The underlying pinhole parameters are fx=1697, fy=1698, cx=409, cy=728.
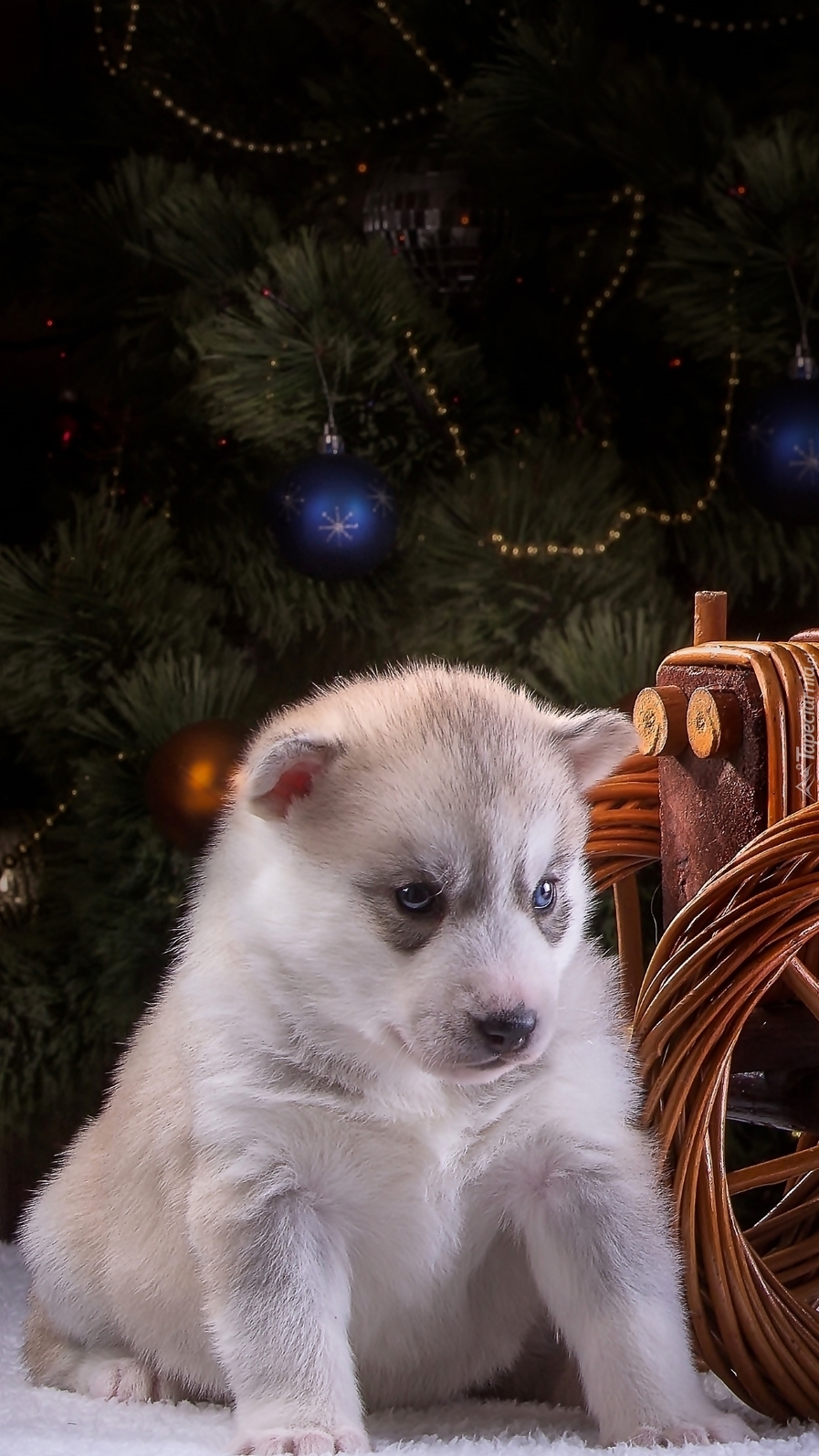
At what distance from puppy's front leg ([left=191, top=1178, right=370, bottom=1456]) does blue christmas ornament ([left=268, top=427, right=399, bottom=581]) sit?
2.54 ft

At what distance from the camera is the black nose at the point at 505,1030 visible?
1.11m

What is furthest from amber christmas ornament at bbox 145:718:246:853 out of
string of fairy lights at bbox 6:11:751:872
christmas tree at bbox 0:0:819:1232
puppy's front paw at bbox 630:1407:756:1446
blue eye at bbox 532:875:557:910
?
puppy's front paw at bbox 630:1407:756:1446

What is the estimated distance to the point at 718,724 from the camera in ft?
4.44

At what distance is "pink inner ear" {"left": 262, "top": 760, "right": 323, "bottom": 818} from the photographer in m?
1.24

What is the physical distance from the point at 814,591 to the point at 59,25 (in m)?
1.34

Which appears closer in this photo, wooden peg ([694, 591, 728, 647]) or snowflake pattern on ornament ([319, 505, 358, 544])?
wooden peg ([694, 591, 728, 647])

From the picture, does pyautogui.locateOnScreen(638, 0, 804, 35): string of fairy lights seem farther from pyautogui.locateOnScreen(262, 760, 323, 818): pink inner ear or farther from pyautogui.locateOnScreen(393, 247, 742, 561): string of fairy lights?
pyautogui.locateOnScreen(262, 760, 323, 818): pink inner ear

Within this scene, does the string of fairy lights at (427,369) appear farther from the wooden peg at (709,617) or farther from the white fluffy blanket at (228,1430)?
the white fluffy blanket at (228,1430)

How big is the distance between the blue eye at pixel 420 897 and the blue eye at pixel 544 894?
0.09m

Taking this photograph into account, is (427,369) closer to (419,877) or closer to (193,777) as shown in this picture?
(193,777)

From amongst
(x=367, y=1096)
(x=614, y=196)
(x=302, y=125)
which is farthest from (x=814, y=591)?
(x=367, y=1096)

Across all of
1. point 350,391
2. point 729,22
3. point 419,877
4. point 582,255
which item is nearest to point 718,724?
point 419,877

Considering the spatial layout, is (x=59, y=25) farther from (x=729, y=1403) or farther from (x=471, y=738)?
(x=729, y=1403)

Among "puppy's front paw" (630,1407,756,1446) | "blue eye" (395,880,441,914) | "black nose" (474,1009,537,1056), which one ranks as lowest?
"puppy's front paw" (630,1407,756,1446)
